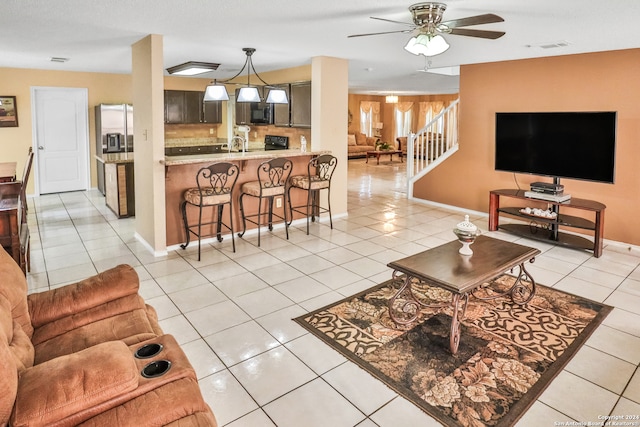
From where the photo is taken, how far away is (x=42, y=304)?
2223 millimetres

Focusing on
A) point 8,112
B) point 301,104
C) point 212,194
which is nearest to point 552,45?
point 301,104

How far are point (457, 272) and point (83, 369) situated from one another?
225cm

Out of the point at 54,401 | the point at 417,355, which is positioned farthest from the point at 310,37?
the point at 54,401

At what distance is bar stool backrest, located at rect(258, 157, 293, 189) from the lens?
520 cm

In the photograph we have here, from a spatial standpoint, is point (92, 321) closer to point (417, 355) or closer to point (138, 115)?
point (417, 355)

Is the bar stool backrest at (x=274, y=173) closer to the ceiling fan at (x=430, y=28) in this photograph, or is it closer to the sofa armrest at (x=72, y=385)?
the ceiling fan at (x=430, y=28)

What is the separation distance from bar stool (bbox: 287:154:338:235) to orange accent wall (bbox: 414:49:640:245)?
216 cm

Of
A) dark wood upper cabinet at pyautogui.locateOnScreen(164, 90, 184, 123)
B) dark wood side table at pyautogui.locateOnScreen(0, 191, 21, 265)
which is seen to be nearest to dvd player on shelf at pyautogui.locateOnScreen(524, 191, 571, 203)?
dark wood side table at pyautogui.locateOnScreen(0, 191, 21, 265)

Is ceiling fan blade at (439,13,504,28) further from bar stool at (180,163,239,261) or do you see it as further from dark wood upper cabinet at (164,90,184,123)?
dark wood upper cabinet at (164,90,184,123)

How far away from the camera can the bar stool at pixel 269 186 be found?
17.0 ft

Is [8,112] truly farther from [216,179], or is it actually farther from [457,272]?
[457,272]

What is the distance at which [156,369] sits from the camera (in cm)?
170

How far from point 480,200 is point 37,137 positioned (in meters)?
7.52

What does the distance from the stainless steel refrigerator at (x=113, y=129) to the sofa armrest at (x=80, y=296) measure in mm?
5849
